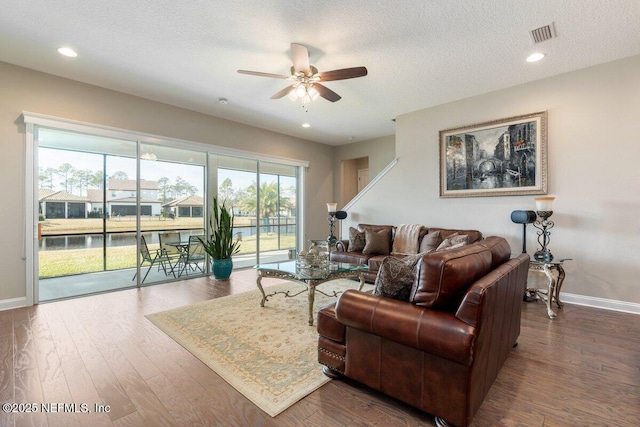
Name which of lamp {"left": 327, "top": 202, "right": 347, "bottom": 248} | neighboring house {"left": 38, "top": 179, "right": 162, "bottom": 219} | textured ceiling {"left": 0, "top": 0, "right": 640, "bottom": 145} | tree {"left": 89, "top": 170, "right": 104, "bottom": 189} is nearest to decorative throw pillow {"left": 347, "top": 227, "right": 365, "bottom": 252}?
lamp {"left": 327, "top": 202, "right": 347, "bottom": 248}

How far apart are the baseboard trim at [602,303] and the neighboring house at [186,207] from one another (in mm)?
5896

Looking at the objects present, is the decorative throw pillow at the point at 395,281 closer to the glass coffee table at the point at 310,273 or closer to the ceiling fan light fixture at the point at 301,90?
the glass coffee table at the point at 310,273

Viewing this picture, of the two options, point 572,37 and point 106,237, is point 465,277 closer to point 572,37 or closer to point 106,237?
point 572,37

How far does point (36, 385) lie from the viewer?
1942 mm

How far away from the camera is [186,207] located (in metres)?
5.21

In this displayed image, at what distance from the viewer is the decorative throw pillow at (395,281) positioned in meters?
1.79

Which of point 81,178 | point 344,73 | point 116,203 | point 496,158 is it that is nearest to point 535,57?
point 496,158

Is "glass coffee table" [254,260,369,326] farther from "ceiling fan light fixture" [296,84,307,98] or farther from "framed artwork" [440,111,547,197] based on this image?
"framed artwork" [440,111,547,197]

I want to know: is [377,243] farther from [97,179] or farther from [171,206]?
[97,179]

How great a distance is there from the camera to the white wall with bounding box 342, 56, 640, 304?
132 inches

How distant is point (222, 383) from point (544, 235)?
401 cm

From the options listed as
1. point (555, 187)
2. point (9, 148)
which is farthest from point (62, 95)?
point (555, 187)

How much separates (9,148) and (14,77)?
884 mm

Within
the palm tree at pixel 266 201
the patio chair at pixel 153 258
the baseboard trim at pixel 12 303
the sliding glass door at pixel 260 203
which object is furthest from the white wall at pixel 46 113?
the patio chair at pixel 153 258
